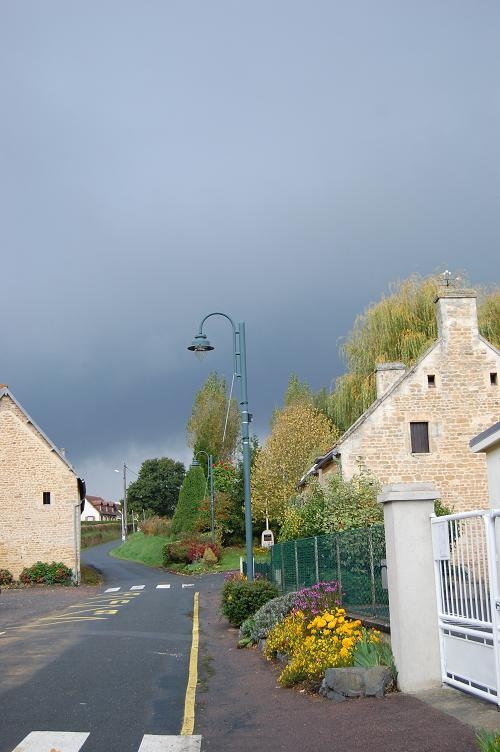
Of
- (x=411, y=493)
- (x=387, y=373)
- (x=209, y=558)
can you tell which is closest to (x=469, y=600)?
(x=411, y=493)

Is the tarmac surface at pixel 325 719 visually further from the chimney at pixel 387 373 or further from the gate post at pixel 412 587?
the chimney at pixel 387 373

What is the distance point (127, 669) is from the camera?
1273 centimetres

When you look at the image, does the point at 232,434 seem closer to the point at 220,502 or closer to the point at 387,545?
the point at 220,502

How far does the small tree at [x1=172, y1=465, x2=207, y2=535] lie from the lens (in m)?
60.8

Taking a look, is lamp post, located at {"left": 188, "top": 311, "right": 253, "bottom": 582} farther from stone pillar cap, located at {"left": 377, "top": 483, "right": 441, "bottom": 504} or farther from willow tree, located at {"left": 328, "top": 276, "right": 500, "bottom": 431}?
willow tree, located at {"left": 328, "top": 276, "right": 500, "bottom": 431}

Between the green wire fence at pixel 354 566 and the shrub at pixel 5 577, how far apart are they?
1053 inches

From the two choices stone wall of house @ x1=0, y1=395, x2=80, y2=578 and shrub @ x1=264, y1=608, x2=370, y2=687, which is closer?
shrub @ x1=264, y1=608, x2=370, y2=687

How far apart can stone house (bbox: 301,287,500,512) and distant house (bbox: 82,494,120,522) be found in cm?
10297

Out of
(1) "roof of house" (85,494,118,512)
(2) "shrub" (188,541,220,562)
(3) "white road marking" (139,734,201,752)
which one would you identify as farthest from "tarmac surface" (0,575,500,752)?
(1) "roof of house" (85,494,118,512)

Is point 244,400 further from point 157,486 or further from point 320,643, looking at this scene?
point 157,486

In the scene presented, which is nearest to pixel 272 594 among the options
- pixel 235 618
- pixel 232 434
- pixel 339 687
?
pixel 235 618

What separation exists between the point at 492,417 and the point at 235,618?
43.3 feet

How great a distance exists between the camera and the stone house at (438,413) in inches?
1079

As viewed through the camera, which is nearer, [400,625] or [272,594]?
[400,625]
